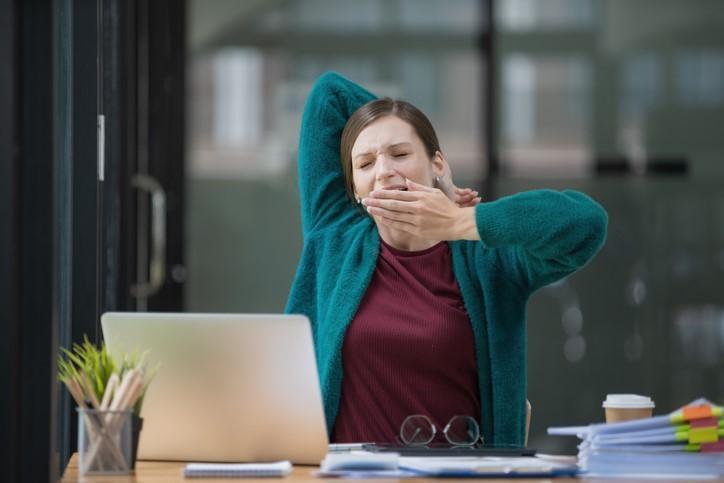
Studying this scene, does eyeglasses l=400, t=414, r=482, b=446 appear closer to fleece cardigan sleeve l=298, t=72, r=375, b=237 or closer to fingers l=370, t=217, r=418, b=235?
fingers l=370, t=217, r=418, b=235

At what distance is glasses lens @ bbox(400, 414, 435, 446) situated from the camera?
7.35 feet

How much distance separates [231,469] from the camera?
185cm

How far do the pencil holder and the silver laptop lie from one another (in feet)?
0.37

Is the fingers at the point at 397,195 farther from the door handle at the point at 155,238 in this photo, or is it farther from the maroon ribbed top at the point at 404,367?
the door handle at the point at 155,238

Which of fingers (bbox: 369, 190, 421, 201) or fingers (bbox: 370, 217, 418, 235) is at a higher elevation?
fingers (bbox: 369, 190, 421, 201)

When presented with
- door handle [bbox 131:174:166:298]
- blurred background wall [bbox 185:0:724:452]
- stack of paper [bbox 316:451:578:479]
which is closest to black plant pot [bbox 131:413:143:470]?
stack of paper [bbox 316:451:578:479]

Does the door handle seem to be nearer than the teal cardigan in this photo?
No

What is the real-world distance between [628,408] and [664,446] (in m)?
0.21

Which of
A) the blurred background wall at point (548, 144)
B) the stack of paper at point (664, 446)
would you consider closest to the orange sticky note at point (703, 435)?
the stack of paper at point (664, 446)

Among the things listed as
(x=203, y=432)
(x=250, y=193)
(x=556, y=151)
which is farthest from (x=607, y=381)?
(x=203, y=432)

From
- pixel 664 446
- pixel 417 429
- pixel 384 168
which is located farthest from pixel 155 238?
pixel 664 446

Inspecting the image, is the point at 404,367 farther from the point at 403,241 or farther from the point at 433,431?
the point at 403,241

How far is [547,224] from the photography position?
217cm

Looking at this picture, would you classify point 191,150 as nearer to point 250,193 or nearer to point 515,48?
point 250,193
